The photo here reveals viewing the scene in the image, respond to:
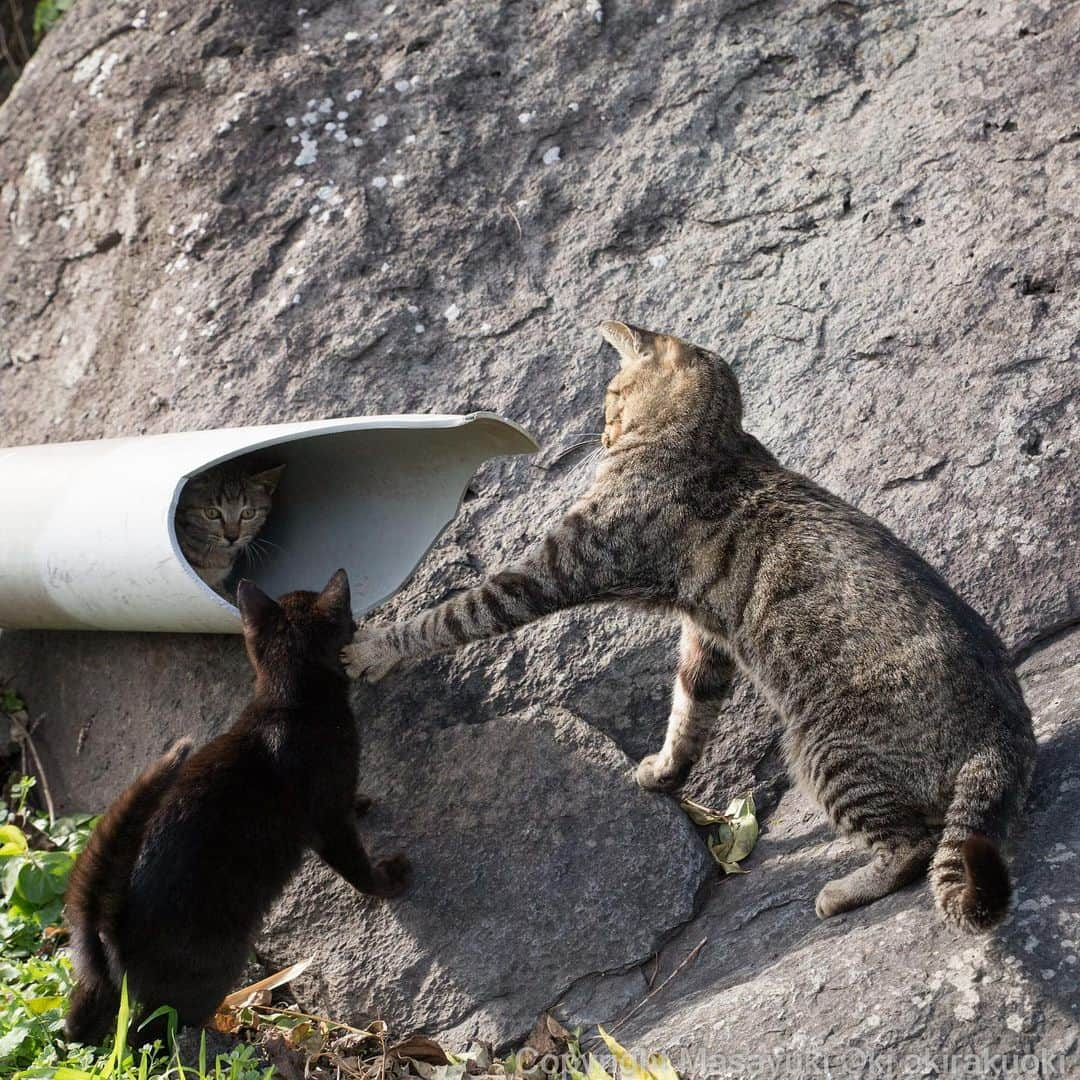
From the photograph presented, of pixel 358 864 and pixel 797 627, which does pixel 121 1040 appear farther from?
pixel 797 627

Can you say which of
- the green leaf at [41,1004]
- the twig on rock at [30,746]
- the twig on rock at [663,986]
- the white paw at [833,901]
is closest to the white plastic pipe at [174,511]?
the twig on rock at [30,746]

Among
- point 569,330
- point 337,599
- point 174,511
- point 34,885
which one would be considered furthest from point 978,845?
point 34,885

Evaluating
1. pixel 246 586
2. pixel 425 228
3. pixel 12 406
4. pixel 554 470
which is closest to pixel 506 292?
pixel 425 228

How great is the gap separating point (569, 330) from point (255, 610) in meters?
1.86

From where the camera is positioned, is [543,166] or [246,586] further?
[543,166]

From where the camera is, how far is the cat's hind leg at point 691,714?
3672mm

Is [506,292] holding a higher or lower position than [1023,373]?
higher

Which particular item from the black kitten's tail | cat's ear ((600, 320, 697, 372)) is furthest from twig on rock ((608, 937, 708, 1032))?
cat's ear ((600, 320, 697, 372))

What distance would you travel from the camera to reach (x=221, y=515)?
13.8ft

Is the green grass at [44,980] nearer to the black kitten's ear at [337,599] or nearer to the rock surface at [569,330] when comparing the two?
the rock surface at [569,330]

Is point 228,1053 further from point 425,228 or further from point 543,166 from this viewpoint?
point 543,166

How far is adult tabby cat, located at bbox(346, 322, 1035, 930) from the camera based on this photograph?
10.00 ft

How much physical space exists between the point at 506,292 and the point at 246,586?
1914 millimetres

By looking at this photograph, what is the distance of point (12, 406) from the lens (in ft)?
17.3
